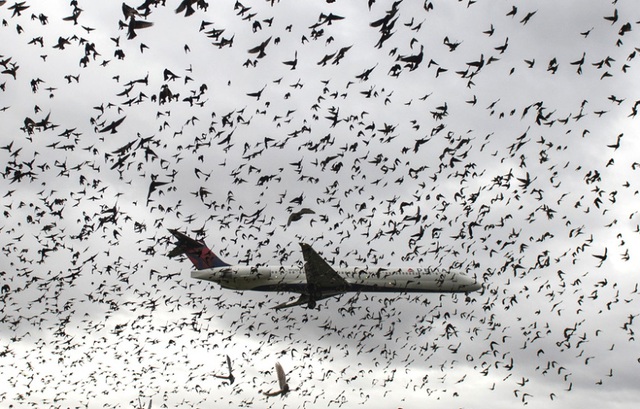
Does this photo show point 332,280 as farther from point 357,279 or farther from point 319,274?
point 357,279

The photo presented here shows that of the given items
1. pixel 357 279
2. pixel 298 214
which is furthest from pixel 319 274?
pixel 298 214

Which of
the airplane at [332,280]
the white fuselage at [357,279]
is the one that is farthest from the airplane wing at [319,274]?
the white fuselage at [357,279]

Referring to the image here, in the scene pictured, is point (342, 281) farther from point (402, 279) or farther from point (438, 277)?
point (438, 277)

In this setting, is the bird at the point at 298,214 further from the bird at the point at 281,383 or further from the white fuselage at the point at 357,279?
the white fuselage at the point at 357,279

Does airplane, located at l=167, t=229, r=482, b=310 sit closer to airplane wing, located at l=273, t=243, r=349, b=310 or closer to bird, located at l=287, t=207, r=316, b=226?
airplane wing, located at l=273, t=243, r=349, b=310

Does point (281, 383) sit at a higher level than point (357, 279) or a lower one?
lower

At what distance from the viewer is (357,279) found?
8219cm

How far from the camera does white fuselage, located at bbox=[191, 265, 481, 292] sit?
81.0m

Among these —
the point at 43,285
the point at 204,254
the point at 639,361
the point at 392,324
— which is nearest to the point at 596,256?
the point at 639,361

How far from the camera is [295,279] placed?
84375 millimetres

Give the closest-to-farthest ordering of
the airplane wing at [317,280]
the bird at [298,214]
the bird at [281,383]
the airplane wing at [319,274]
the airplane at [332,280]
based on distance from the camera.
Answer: the bird at [298,214] < the bird at [281,383] < the airplane wing at [319,274] < the airplane wing at [317,280] < the airplane at [332,280]

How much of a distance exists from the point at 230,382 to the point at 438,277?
35.1 metres

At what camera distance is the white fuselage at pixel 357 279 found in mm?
81000

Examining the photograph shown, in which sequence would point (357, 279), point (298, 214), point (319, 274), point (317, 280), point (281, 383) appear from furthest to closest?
point (357, 279) < point (317, 280) < point (319, 274) < point (281, 383) < point (298, 214)
